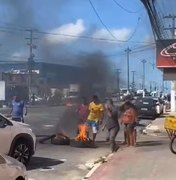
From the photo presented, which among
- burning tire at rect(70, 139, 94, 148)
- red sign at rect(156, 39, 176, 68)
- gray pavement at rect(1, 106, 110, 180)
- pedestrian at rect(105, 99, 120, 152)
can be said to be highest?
red sign at rect(156, 39, 176, 68)

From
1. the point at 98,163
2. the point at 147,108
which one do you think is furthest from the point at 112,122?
the point at 147,108

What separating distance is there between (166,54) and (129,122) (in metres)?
15.6

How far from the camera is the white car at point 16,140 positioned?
11688 mm

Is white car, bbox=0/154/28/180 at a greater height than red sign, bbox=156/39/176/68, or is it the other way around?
red sign, bbox=156/39/176/68

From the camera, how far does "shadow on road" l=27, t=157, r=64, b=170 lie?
12433mm

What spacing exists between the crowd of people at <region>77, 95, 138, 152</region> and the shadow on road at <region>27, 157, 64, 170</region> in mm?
2806

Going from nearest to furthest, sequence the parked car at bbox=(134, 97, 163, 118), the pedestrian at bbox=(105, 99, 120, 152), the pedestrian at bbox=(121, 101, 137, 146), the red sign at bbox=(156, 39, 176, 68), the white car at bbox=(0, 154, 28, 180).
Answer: the white car at bbox=(0, 154, 28, 180) → the pedestrian at bbox=(105, 99, 120, 152) → the pedestrian at bbox=(121, 101, 137, 146) → the red sign at bbox=(156, 39, 176, 68) → the parked car at bbox=(134, 97, 163, 118)

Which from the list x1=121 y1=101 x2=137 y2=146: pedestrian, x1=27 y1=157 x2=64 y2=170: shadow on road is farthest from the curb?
x1=121 y1=101 x2=137 y2=146: pedestrian

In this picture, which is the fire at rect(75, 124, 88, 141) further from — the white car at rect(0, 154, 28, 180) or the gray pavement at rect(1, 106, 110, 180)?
the white car at rect(0, 154, 28, 180)

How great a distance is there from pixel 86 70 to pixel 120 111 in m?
2.89

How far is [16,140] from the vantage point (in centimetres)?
1208

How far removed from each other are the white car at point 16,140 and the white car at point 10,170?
13.5 feet

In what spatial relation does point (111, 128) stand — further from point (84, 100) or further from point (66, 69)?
point (66, 69)

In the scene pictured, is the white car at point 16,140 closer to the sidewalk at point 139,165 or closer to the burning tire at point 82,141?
the sidewalk at point 139,165
